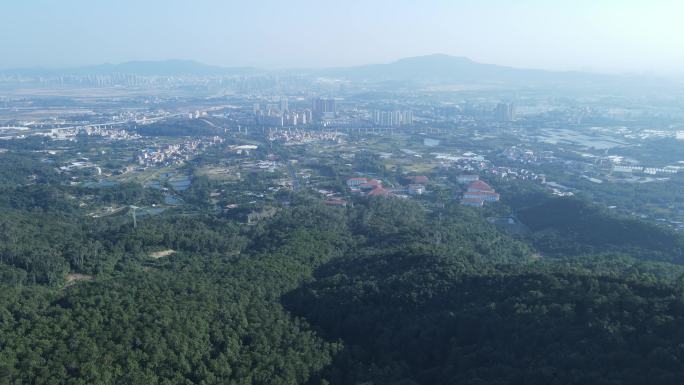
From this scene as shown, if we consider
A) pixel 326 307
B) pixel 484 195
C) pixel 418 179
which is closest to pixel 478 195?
pixel 484 195

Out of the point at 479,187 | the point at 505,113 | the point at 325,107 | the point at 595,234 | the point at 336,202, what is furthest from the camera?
the point at 325,107

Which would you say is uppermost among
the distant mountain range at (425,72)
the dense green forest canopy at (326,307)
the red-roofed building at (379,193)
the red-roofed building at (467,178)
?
the distant mountain range at (425,72)

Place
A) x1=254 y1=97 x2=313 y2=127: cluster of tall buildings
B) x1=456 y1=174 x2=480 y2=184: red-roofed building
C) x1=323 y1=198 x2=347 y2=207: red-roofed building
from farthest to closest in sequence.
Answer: x1=254 y1=97 x2=313 y2=127: cluster of tall buildings → x1=456 y1=174 x2=480 y2=184: red-roofed building → x1=323 y1=198 x2=347 y2=207: red-roofed building

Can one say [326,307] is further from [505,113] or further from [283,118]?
[505,113]

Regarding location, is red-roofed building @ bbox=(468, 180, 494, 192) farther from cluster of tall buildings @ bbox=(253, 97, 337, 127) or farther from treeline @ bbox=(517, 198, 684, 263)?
cluster of tall buildings @ bbox=(253, 97, 337, 127)

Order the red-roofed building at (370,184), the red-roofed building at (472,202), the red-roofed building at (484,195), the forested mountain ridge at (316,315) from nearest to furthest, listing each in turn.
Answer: the forested mountain ridge at (316,315) → the red-roofed building at (472,202) → the red-roofed building at (484,195) → the red-roofed building at (370,184)

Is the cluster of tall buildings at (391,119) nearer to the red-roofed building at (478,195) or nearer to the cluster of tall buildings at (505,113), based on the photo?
Answer: the cluster of tall buildings at (505,113)

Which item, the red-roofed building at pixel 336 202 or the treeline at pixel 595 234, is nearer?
the treeline at pixel 595 234

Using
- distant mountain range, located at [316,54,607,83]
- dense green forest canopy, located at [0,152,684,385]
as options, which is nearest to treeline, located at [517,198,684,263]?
dense green forest canopy, located at [0,152,684,385]

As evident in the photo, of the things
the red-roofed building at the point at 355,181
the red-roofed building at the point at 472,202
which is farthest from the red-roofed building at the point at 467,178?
the red-roofed building at the point at 355,181

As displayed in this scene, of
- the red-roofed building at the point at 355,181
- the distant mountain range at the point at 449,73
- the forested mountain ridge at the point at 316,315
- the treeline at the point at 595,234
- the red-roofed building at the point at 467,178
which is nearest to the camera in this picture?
the forested mountain ridge at the point at 316,315
